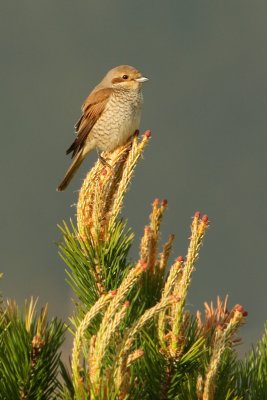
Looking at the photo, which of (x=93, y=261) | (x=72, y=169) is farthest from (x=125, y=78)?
(x=93, y=261)

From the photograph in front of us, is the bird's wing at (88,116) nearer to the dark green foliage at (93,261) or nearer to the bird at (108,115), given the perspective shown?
the bird at (108,115)

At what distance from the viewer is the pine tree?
1.99 meters

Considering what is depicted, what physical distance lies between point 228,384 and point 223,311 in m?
0.22

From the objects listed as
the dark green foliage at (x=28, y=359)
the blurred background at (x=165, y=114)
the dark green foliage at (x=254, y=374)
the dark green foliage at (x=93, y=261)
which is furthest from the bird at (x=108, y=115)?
the blurred background at (x=165, y=114)

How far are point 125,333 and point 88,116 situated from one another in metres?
3.98

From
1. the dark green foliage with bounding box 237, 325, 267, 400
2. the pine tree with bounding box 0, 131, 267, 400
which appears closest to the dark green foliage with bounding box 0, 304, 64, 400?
the pine tree with bounding box 0, 131, 267, 400

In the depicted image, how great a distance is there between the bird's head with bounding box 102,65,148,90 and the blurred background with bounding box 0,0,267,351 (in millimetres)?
104538

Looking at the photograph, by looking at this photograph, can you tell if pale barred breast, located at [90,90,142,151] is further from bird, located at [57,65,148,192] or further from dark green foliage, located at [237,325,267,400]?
dark green foliage, located at [237,325,267,400]

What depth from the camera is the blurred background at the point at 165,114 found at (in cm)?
13175

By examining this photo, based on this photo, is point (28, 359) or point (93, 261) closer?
point (28, 359)

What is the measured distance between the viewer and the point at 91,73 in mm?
161000

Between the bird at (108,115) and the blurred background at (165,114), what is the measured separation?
105 metres

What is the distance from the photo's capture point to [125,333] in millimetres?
1977

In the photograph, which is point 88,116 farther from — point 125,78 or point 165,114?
point 165,114
